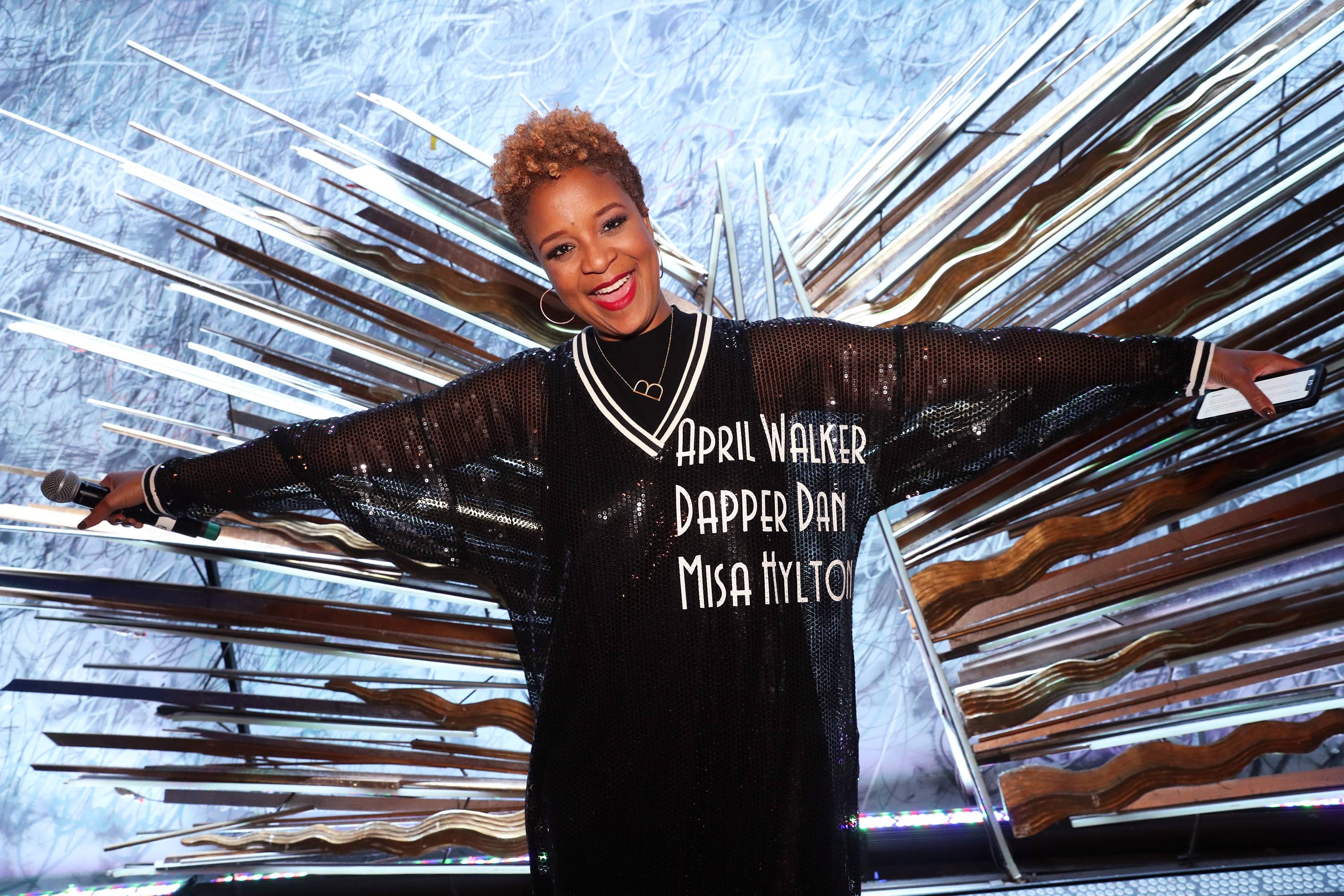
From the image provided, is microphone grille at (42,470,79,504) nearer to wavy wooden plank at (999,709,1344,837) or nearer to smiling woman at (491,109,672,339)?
smiling woman at (491,109,672,339)

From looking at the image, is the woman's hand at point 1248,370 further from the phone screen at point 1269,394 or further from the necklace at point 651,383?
the necklace at point 651,383

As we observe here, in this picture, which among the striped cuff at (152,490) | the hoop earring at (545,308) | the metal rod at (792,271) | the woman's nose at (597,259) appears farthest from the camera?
the metal rod at (792,271)

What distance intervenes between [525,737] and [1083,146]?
126 centimetres

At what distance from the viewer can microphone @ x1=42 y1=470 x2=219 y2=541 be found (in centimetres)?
131

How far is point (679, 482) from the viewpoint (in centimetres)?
125

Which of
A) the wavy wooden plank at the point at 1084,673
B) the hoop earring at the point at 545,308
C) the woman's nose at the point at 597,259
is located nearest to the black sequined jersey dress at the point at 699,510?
the woman's nose at the point at 597,259

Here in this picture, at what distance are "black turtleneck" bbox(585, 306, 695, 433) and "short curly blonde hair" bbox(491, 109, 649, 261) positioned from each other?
176 millimetres

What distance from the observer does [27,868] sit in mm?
2234

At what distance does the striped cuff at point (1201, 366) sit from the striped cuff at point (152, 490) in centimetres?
122

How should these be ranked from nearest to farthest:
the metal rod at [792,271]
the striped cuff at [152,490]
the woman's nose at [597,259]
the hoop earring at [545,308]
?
the woman's nose at [597,259]
the striped cuff at [152,490]
the hoop earring at [545,308]
the metal rod at [792,271]

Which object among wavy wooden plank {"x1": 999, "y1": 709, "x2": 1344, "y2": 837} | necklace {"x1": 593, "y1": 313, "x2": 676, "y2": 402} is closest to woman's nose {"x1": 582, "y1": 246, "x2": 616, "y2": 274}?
necklace {"x1": 593, "y1": 313, "x2": 676, "y2": 402}

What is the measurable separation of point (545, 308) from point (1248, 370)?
1013 mm

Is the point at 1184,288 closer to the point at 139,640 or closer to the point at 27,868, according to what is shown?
the point at 139,640

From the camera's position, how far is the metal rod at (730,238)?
5.49 ft
